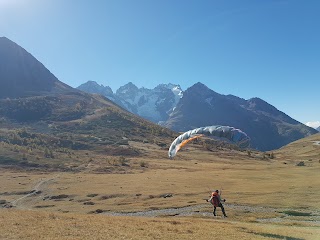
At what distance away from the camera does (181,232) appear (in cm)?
Answer: 3266

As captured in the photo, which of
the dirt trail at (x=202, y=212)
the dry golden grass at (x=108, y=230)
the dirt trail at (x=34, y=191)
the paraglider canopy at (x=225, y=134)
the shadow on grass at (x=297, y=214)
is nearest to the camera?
the dry golden grass at (x=108, y=230)

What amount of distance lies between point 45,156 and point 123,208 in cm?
10577

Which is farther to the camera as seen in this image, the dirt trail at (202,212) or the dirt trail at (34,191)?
the dirt trail at (34,191)

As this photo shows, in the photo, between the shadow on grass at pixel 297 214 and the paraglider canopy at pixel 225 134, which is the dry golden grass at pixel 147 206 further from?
the paraglider canopy at pixel 225 134

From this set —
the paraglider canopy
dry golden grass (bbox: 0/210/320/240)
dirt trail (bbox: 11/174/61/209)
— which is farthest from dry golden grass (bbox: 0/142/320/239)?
the paraglider canopy

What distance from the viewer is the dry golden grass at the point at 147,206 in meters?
32.0

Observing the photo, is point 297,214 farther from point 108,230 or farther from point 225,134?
point 108,230

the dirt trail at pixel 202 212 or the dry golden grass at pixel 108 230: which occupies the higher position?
the dry golden grass at pixel 108 230

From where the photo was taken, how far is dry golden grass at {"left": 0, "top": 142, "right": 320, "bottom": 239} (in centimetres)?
3198

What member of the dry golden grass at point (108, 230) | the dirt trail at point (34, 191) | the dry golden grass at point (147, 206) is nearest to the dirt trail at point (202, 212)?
the dry golden grass at point (147, 206)

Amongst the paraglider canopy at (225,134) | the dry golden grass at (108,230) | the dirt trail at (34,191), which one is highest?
the paraglider canopy at (225,134)

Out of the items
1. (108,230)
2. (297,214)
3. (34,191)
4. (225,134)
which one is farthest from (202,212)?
(34,191)

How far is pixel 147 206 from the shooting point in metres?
64.9

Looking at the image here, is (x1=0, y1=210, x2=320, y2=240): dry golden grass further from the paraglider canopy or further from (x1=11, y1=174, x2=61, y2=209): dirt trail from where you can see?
(x1=11, y1=174, x2=61, y2=209): dirt trail
